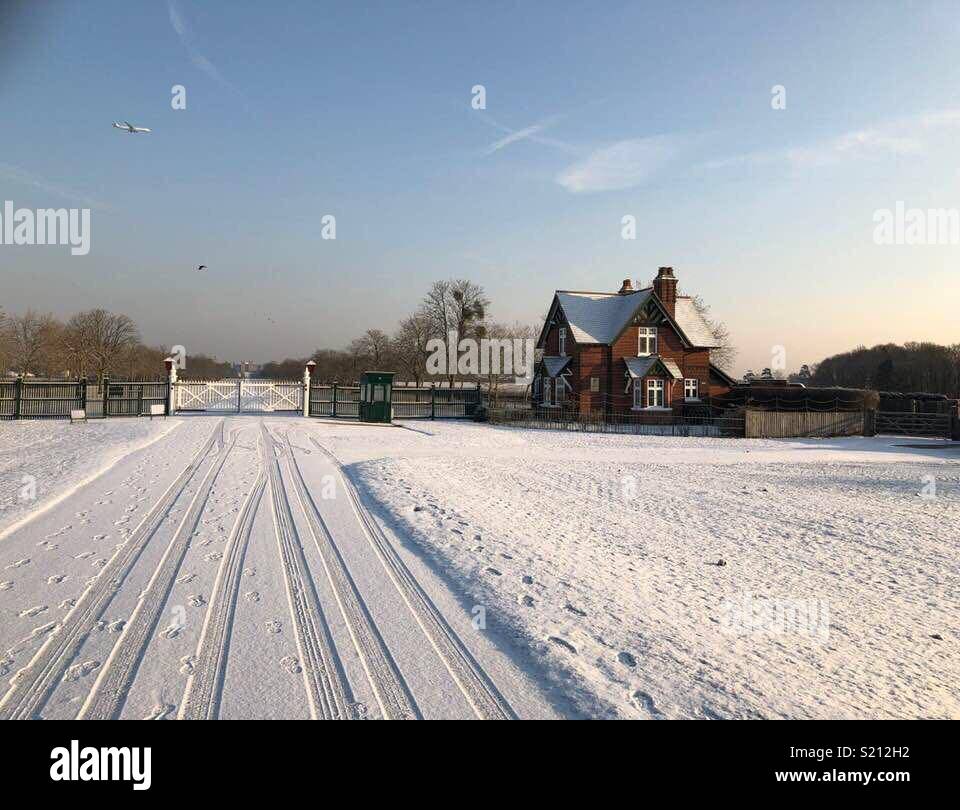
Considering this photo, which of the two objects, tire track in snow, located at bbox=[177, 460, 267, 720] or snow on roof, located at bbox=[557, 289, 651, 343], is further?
snow on roof, located at bbox=[557, 289, 651, 343]

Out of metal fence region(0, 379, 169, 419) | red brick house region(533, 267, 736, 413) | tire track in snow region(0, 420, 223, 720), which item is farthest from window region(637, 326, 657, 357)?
tire track in snow region(0, 420, 223, 720)

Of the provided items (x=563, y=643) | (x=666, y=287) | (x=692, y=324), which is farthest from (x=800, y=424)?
(x=563, y=643)

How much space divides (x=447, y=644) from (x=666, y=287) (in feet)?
124

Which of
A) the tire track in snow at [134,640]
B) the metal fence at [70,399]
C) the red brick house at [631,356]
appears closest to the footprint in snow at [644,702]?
the tire track in snow at [134,640]

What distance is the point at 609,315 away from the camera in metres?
38.8

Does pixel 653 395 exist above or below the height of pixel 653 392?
below

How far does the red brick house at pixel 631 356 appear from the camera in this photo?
35.8 metres

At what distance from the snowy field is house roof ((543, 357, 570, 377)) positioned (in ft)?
77.6

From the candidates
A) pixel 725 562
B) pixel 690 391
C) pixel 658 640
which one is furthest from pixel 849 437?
pixel 658 640

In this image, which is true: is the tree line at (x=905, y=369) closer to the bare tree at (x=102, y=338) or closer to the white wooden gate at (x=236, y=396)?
the white wooden gate at (x=236, y=396)

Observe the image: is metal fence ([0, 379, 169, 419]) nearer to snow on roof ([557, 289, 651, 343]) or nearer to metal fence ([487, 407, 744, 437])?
metal fence ([487, 407, 744, 437])

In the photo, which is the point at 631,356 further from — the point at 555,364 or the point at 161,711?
the point at 161,711

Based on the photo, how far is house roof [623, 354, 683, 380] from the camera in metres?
35.4
